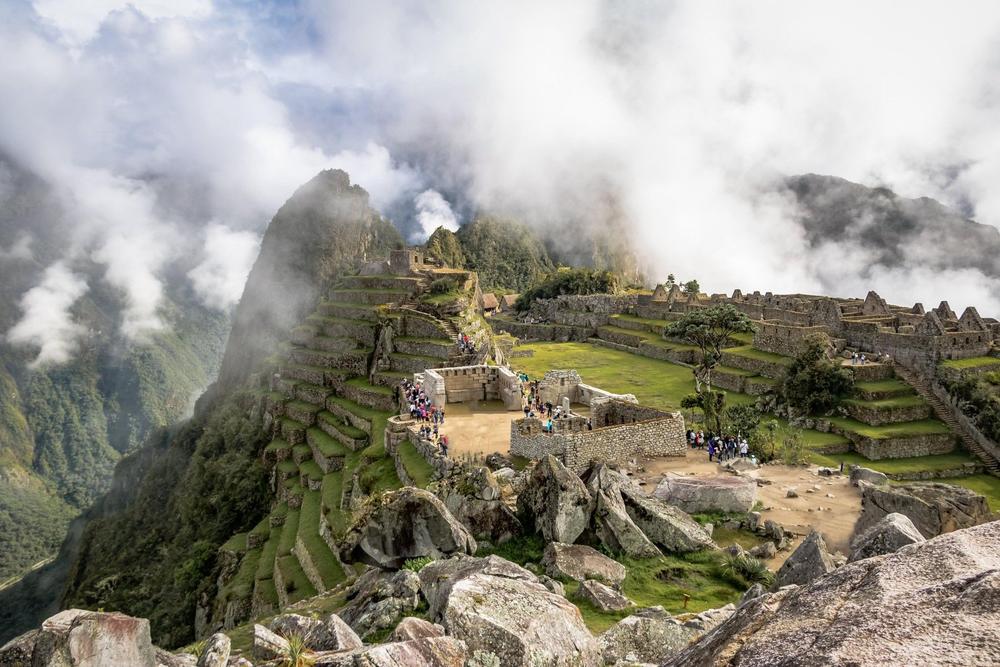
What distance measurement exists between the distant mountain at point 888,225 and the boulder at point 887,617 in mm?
143084

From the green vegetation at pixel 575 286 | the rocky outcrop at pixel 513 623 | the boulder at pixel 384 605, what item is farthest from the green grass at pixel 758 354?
the green vegetation at pixel 575 286

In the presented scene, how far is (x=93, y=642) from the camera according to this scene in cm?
509

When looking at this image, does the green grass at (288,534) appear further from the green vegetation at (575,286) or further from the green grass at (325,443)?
the green vegetation at (575,286)

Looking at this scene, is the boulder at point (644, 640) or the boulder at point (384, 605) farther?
the boulder at point (384, 605)

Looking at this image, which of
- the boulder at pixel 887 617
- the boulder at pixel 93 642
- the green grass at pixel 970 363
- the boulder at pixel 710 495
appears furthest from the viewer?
the green grass at pixel 970 363

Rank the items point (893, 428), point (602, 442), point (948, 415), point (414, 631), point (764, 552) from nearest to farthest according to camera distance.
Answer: point (414, 631), point (764, 552), point (602, 442), point (893, 428), point (948, 415)

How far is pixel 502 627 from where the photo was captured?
5684mm

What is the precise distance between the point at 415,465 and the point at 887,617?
56.6 feet

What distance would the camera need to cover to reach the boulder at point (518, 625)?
18.0ft

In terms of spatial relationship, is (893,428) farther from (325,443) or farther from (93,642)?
(93,642)

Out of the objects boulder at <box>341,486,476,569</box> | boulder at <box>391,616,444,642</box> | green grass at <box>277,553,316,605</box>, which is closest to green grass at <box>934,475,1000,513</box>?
boulder at <box>341,486,476,569</box>

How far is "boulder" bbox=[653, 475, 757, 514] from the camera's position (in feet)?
44.3

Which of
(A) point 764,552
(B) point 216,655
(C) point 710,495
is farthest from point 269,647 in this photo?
(C) point 710,495

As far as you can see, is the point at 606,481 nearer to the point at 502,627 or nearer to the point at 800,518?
the point at 800,518
